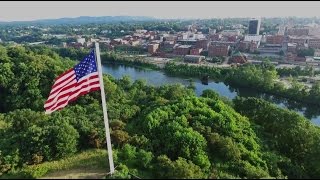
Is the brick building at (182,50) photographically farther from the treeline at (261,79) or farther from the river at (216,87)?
the treeline at (261,79)

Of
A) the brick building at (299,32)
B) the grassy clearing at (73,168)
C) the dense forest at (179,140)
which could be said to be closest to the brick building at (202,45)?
the brick building at (299,32)

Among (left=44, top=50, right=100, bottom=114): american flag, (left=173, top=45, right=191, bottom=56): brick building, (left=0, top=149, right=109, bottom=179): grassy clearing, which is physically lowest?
(left=173, top=45, right=191, bottom=56): brick building

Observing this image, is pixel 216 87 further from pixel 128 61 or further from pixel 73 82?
pixel 73 82

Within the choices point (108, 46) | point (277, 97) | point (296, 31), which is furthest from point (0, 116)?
point (296, 31)

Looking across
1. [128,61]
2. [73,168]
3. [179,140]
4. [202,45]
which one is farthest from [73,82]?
[202,45]

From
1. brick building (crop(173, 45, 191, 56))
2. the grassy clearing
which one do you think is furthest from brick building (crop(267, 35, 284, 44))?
the grassy clearing

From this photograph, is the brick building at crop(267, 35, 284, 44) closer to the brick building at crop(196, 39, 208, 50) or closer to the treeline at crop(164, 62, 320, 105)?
the brick building at crop(196, 39, 208, 50)
